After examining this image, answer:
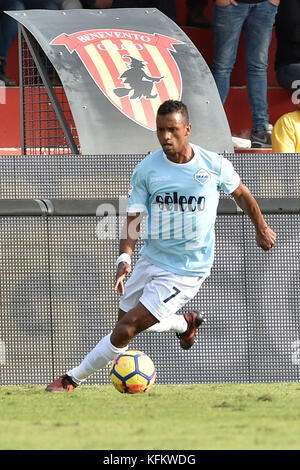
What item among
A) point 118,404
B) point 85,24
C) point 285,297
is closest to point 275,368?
point 285,297

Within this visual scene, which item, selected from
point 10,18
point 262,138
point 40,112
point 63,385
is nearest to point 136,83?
point 40,112

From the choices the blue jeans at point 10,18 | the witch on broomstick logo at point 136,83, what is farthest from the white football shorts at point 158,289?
the blue jeans at point 10,18

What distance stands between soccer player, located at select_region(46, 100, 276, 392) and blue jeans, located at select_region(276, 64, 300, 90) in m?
5.47

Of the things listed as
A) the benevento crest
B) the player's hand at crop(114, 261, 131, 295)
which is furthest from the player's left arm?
the benevento crest

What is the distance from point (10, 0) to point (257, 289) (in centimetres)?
532

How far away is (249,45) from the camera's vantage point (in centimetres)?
1295

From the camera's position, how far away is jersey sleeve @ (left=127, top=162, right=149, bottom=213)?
25.3 ft

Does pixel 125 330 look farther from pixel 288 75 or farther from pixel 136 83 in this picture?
Answer: pixel 288 75

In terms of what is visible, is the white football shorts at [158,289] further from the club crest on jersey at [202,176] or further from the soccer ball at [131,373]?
the club crest on jersey at [202,176]

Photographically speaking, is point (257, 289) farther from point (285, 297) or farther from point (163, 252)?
point (163, 252)

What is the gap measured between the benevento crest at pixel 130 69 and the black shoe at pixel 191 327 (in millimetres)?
2356

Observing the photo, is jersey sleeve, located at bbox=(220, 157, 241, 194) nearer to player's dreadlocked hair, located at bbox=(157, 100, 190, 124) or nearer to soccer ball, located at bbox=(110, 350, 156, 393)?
player's dreadlocked hair, located at bbox=(157, 100, 190, 124)

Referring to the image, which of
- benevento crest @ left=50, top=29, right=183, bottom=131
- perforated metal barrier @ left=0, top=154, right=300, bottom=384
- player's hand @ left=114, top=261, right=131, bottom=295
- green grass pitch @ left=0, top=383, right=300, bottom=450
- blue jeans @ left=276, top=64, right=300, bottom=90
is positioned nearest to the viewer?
green grass pitch @ left=0, top=383, right=300, bottom=450

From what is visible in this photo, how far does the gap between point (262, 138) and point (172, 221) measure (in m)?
5.24
